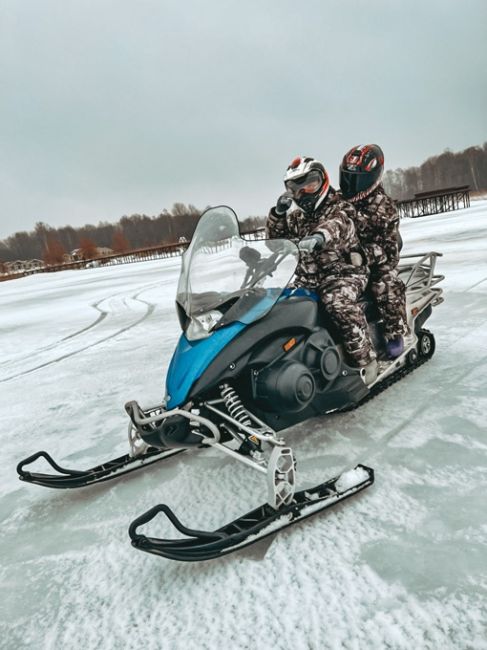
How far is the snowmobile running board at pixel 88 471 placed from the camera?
231 cm

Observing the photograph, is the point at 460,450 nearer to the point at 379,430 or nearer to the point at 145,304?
the point at 379,430

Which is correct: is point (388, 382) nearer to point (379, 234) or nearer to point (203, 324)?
point (379, 234)

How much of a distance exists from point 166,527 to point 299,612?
0.76 meters

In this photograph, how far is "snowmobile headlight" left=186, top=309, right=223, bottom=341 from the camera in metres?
2.06

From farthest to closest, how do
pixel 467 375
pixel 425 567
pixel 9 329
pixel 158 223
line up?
pixel 158 223 → pixel 9 329 → pixel 467 375 → pixel 425 567

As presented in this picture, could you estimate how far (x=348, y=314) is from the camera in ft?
8.36

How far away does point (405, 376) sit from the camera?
3336 mm

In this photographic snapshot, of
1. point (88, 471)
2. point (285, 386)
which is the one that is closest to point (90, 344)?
point (88, 471)

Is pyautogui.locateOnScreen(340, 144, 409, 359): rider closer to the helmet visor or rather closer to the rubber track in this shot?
the rubber track

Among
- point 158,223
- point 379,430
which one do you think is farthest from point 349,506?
point 158,223

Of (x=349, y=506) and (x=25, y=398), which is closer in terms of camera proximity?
(x=349, y=506)

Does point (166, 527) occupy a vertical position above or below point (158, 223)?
below

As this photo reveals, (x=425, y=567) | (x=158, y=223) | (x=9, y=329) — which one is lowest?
(x=425, y=567)

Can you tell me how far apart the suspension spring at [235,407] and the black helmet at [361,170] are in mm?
1695
